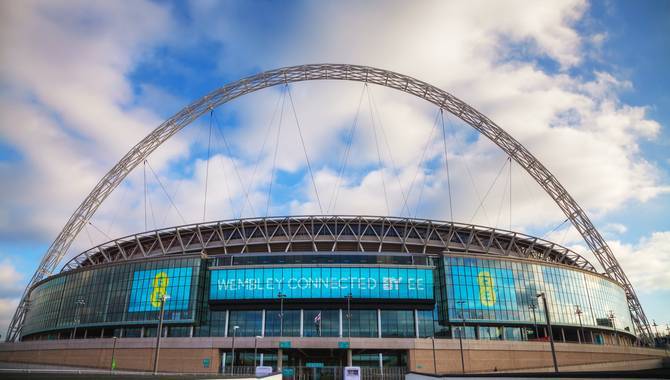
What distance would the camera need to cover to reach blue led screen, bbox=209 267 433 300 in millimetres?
71000

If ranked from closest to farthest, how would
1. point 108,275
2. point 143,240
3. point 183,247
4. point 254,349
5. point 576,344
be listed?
point 254,349 → point 576,344 → point 108,275 → point 183,247 → point 143,240

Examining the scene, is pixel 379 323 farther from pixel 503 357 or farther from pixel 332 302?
pixel 503 357

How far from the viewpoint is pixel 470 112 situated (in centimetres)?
8656

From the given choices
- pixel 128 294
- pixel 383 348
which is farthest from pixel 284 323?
pixel 128 294

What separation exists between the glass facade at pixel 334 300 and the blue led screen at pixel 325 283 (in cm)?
16

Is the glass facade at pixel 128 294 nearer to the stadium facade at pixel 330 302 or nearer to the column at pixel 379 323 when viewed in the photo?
the stadium facade at pixel 330 302

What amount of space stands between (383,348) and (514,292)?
27.2m

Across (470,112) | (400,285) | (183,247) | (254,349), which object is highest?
(470,112)

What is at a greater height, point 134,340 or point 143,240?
point 143,240

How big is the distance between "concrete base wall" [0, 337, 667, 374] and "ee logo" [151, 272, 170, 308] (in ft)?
26.4

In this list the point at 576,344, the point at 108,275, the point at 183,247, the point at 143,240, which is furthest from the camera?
the point at 143,240

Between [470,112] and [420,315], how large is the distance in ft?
133

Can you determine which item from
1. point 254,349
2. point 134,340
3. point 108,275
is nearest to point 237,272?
point 254,349

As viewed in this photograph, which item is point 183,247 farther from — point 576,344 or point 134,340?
point 576,344
